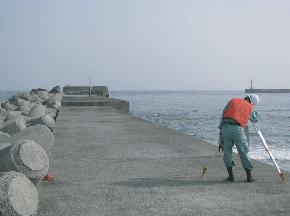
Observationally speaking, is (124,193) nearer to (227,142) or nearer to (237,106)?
(227,142)

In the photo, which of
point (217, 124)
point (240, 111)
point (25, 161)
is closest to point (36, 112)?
point (25, 161)

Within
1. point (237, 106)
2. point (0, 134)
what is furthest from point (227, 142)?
point (0, 134)

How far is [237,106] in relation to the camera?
4094mm

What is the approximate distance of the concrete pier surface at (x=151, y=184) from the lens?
10.1 feet

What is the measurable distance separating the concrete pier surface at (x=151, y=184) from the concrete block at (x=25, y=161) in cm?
25

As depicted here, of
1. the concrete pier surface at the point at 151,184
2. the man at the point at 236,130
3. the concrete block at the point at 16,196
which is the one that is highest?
the man at the point at 236,130

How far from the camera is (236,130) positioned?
4.03 meters

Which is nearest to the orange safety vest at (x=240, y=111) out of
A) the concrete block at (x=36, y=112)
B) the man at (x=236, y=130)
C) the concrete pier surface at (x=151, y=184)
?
the man at (x=236, y=130)

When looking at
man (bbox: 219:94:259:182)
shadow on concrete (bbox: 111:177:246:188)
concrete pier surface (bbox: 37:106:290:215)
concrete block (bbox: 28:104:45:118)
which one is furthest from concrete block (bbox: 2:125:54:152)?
concrete block (bbox: 28:104:45:118)

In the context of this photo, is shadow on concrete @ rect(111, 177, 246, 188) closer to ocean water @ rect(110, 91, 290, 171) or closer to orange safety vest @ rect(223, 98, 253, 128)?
orange safety vest @ rect(223, 98, 253, 128)

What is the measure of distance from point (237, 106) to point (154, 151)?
81.3 inches

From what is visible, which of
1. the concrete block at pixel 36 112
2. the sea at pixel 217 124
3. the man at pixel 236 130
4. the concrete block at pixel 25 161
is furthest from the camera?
the concrete block at pixel 36 112

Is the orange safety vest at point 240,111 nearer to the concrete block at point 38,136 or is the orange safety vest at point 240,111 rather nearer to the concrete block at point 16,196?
the concrete block at point 16,196

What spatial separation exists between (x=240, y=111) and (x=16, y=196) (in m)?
2.75
